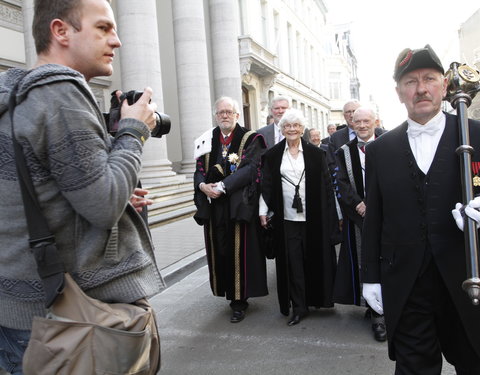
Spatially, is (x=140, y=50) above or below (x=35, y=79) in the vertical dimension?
above

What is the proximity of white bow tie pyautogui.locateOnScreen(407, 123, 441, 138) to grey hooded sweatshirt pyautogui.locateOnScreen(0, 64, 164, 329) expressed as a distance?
1489mm

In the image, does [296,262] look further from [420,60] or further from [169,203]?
[169,203]

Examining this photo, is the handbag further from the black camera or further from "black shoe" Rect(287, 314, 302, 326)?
"black shoe" Rect(287, 314, 302, 326)

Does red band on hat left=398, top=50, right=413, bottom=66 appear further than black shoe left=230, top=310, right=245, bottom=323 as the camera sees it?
No

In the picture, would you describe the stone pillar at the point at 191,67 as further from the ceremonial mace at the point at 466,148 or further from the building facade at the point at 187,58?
the ceremonial mace at the point at 466,148

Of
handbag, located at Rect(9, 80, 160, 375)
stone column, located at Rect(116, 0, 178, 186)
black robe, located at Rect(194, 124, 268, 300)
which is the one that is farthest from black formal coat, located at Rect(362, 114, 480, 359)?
stone column, located at Rect(116, 0, 178, 186)

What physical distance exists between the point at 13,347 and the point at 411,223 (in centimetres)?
180

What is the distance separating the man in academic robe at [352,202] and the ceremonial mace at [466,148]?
6.93ft

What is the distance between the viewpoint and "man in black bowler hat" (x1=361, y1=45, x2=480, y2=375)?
2232mm

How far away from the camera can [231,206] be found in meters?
4.75

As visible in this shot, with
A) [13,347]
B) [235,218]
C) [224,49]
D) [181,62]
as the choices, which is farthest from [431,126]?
[224,49]

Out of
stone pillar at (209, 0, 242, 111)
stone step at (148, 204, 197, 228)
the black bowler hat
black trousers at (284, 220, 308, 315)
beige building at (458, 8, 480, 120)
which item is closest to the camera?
the black bowler hat

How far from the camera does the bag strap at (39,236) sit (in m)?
1.37

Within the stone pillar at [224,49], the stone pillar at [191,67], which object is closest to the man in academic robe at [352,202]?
the stone pillar at [191,67]
